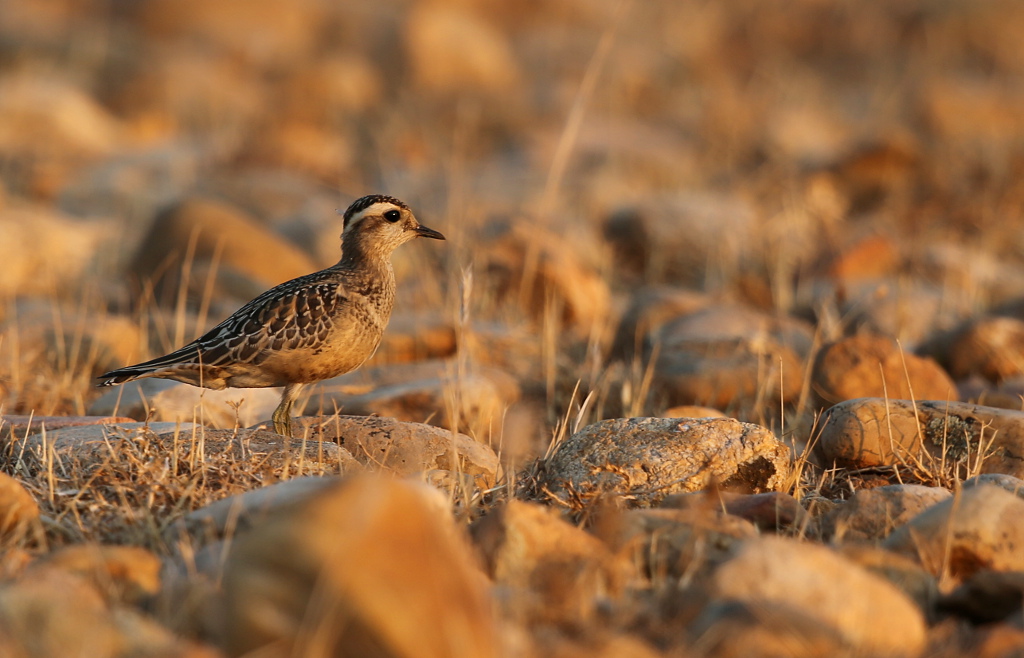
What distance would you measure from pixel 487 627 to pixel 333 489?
60 cm

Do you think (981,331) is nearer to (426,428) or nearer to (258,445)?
(426,428)

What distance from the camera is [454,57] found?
66.7ft

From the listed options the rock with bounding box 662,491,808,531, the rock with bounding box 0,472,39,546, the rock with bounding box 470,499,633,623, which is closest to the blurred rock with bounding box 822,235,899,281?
the rock with bounding box 662,491,808,531

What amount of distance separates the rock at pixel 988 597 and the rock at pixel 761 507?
2.39 feet

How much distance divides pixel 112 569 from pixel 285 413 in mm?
2371

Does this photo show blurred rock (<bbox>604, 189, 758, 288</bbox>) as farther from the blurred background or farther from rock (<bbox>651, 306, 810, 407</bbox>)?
rock (<bbox>651, 306, 810, 407</bbox>)

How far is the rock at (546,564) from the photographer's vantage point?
149 inches

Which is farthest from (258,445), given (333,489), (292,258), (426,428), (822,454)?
(292,258)

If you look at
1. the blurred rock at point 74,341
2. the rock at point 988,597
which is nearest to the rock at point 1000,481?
the rock at point 988,597

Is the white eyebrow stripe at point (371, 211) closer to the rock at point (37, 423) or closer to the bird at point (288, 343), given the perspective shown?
the bird at point (288, 343)

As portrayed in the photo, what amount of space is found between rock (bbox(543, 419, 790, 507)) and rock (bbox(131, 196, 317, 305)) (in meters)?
4.91

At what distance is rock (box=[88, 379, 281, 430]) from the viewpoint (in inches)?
266

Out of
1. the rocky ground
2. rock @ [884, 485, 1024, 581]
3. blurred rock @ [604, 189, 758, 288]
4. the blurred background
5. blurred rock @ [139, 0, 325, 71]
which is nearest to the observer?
the rocky ground

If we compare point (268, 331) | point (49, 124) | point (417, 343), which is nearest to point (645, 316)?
point (417, 343)
